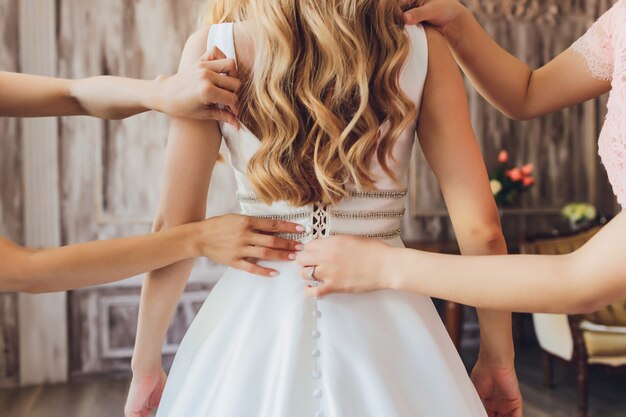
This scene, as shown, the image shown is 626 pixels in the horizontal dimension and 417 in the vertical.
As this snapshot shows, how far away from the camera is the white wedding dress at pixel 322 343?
0.94 metres

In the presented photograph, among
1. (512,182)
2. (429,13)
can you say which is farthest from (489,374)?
(512,182)

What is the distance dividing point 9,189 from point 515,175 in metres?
3.50

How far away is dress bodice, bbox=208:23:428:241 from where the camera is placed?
3.31 feet

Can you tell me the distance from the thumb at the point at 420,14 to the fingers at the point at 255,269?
1.74 ft

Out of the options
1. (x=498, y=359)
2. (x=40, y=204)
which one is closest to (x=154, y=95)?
(x=498, y=359)

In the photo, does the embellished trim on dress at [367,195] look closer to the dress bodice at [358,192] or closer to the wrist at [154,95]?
the dress bodice at [358,192]

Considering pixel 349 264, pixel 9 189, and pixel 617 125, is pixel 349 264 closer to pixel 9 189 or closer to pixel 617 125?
pixel 617 125

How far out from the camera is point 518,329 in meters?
4.41

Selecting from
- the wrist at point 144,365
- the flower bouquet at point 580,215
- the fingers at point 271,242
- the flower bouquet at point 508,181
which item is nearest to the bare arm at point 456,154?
the fingers at point 271,242

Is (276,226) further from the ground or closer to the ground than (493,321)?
further from the ground

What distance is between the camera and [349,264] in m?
0.96

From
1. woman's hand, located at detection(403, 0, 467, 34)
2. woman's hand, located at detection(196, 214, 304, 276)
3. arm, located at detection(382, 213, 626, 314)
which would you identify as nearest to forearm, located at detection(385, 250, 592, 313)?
arm, located at detection(382, 213, 626, 314)

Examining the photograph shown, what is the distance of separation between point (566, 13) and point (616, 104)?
431 cm

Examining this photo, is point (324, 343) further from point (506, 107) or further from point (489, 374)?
point (506, 107)
